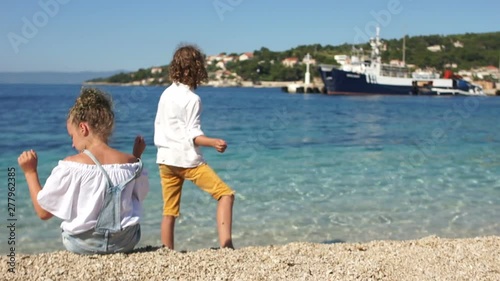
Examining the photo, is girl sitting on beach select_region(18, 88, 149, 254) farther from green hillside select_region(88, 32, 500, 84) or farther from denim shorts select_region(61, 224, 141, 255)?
green hillside select_region(88, 32, 500, 84)

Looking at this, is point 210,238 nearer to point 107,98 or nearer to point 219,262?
point 219,262

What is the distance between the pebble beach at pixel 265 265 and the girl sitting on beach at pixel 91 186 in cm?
14

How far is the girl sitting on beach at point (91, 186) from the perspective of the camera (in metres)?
3.33

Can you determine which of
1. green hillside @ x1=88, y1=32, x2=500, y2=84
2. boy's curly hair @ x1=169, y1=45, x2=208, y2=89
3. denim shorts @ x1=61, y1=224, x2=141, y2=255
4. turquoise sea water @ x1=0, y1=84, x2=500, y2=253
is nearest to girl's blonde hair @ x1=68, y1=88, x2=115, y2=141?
denim shorts @ x1=61, y1=224, x2=141, y2=255

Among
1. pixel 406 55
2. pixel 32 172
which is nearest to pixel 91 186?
pixel 32 172

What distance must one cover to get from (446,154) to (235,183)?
642cm

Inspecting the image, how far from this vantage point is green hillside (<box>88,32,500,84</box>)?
11769 cm

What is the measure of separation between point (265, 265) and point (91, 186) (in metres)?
1.19

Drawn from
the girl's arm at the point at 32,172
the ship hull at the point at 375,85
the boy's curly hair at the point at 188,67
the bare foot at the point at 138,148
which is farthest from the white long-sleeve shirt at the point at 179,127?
the ship hull at the point at 375,85

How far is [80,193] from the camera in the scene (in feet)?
11.1

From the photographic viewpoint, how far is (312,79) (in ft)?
413

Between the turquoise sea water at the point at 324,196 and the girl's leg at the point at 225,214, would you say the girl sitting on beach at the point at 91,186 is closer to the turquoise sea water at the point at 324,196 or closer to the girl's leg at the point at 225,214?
the girl's leg at the point at 225,214

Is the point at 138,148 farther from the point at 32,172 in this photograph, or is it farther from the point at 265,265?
the point at 265,265

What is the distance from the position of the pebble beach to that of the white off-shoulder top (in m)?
0.24
